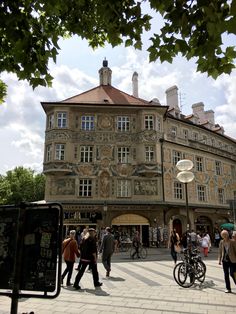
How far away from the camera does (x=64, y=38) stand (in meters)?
7.26

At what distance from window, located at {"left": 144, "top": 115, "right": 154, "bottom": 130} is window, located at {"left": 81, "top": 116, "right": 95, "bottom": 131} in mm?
5255

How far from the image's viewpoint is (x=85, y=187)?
30.6 m

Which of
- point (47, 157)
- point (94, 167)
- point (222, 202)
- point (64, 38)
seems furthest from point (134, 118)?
point (64, 38)

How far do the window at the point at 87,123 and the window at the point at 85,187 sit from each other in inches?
206

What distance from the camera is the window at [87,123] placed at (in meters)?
32.2

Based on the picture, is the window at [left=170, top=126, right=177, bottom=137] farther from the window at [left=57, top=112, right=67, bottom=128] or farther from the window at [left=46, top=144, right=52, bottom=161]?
the window at [left=46, top=144, right=52, bottom=161]

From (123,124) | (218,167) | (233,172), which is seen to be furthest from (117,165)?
(233,172)

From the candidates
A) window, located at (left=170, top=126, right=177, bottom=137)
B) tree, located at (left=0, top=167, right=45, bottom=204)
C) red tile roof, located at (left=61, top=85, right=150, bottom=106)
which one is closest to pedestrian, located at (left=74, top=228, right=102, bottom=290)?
red tile roof, located at (left=61, top=85, right=150, bottom=106)

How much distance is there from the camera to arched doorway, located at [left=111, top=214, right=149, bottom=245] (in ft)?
100

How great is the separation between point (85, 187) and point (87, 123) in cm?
646

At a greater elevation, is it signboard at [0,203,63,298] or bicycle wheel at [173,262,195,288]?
signboard at [0,203,63,298]

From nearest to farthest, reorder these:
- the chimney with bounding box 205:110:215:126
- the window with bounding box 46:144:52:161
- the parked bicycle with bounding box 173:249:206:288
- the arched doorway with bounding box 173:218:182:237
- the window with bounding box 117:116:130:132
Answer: the parked bicycle with bounding box 173:249:206:288, the window with bounding box 46:144:52:161, the window with bounding box 117:116:130:132, the arched doorway with bounding box 173:218:182:237, the chimney with bounding box 205:110:215:126

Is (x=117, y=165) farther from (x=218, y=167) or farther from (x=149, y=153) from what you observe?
(x=218, y=167)

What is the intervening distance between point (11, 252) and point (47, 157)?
26973mm
